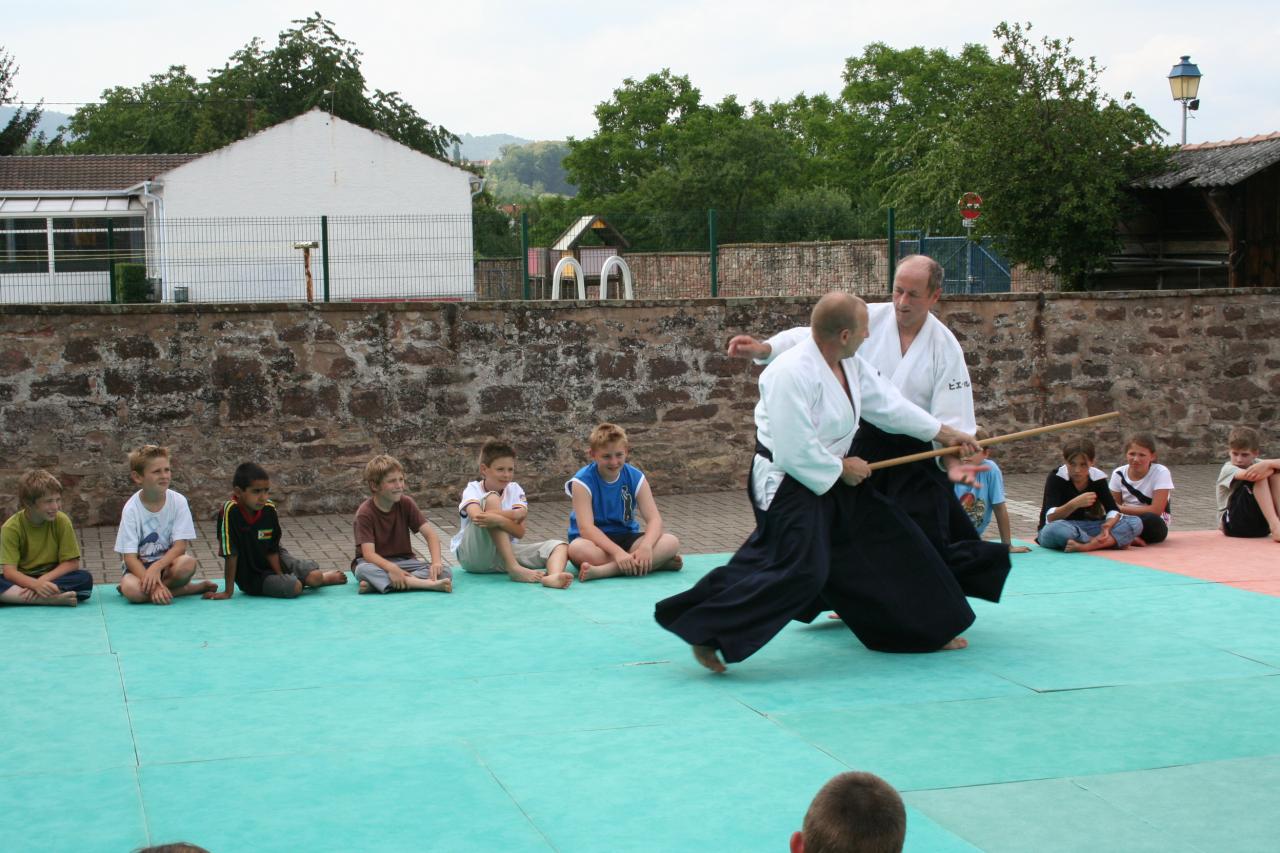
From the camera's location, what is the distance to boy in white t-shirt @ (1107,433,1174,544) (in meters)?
9.31

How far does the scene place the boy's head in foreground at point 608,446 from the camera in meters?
8.56

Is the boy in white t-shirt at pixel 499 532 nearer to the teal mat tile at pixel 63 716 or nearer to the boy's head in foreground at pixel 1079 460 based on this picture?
the teal mat tile at pixel 63 716

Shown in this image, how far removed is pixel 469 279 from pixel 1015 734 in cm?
900

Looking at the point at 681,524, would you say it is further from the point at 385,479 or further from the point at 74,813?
the point at 74,813

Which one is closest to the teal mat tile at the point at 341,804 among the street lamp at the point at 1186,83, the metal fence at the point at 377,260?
the metal fence at the point at 377,260

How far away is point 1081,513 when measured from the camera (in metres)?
9.37

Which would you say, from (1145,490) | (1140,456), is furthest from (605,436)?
(1145,490)

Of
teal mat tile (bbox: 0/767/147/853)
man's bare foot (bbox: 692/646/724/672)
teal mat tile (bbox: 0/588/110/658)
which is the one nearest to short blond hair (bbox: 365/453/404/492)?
teal mat tile (bbox: 0/588/110/658)

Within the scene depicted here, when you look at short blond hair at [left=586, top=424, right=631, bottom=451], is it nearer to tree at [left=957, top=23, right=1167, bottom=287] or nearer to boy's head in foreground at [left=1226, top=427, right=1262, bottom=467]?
boy's head in foreground at [left=1226, top=427, right=1262, bottom=467]

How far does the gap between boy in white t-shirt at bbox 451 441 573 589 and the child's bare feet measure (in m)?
0.08

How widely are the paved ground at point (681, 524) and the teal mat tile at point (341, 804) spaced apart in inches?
175

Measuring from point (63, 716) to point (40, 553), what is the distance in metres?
2.72

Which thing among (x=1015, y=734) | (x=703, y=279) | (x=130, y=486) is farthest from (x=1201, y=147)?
(x=1015, y=734)

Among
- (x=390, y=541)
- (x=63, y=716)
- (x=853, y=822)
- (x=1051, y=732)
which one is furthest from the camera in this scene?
(x=390, y=541)
